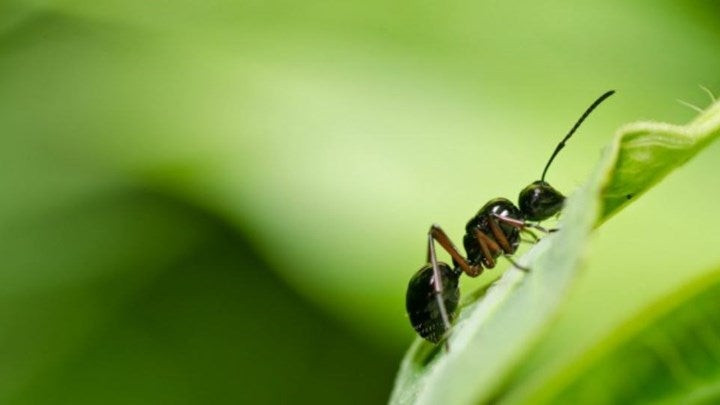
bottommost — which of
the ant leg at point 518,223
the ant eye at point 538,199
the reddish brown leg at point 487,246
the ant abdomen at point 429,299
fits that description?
the ant abdomen at point 429,299

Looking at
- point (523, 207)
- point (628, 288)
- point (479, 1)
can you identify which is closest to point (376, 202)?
point (523, 207)

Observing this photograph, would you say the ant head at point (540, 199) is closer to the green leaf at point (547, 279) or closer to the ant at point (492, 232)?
the ant at point (492, 232)

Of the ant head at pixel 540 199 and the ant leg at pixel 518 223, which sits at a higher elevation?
the ant head at pixel 540 199

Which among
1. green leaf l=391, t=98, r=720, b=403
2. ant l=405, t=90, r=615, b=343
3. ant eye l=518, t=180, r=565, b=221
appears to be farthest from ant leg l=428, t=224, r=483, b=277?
green leaf l=391, t=98, r=720, b=403

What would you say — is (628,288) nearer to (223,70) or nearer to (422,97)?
(422,97)

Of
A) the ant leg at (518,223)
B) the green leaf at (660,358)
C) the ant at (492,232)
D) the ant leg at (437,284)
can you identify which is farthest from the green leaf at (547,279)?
the ant leg at (518,223)

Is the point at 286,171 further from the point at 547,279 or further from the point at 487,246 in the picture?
the point at 547,279

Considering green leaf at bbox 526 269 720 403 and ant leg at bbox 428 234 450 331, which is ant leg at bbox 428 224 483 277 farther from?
green leaf at bbox 526 269 720 403
